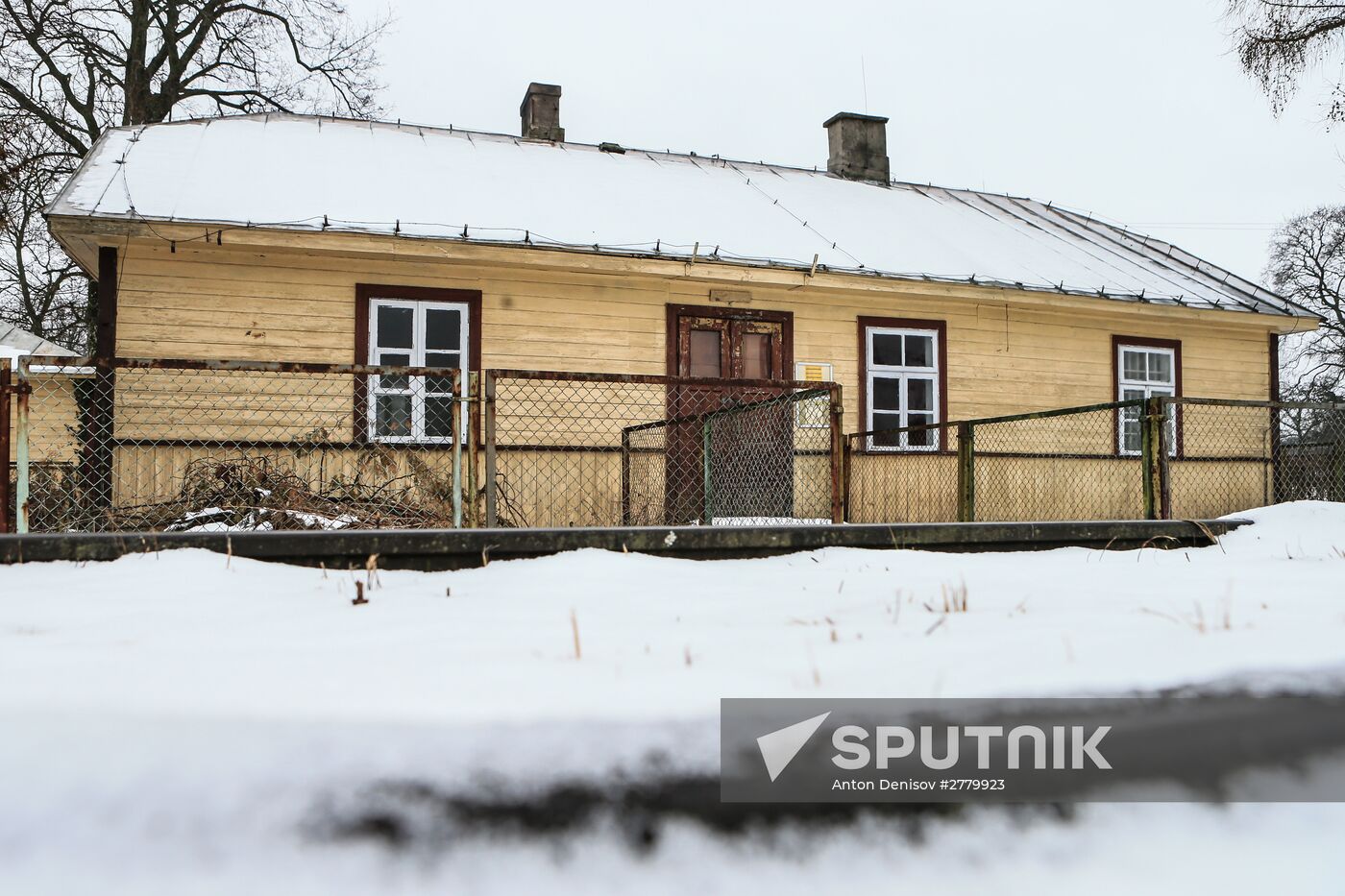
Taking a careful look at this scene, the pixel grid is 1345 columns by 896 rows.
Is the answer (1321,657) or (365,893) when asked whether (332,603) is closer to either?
(365,893)

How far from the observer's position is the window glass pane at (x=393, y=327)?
8.52 meters

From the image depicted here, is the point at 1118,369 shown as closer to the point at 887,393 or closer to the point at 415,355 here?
the point at 887,393

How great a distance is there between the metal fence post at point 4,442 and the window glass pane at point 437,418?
377cm

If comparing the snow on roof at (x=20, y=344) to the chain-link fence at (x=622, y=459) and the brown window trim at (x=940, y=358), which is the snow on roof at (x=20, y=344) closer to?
the chain-link fence at (x=622, y=459)

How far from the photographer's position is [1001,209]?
1387 centimetres

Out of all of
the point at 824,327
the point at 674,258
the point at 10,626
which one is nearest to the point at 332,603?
the point at 10,626

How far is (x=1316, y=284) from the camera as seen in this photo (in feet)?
92.5

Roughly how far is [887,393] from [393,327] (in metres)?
5.22

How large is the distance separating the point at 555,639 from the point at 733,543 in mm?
1515

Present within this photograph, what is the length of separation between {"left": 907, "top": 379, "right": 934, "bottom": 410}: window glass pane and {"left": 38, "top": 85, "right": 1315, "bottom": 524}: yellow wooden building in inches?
1.6

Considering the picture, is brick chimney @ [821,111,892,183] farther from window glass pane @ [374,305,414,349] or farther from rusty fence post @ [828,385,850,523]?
rusty fence post @ [828,385,850,523]

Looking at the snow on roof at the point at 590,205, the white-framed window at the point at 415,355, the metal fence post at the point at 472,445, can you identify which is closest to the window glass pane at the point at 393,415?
the white-framed window at the point at 415,355

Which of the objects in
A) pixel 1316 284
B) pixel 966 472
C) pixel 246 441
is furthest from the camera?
pixel 1316 284

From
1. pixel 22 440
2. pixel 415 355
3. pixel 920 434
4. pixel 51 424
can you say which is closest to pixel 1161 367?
pixel 920 434
